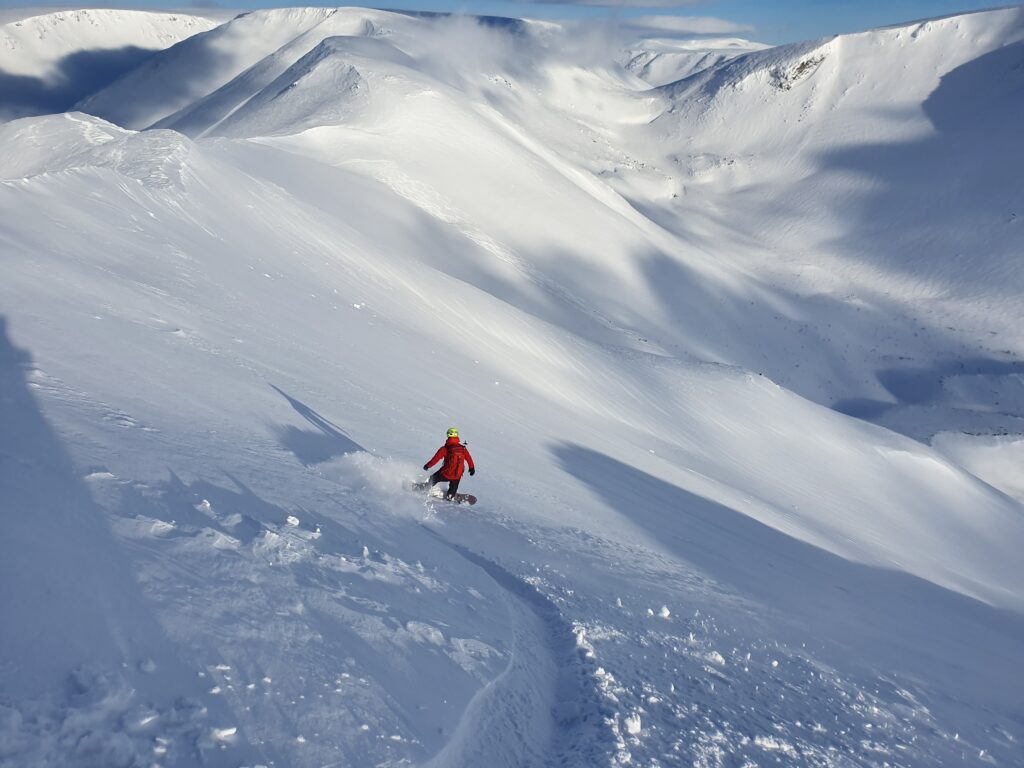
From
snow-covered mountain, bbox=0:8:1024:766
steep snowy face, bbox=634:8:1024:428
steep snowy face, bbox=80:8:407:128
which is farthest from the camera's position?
steep snowy face, bbox=80:8:407:128

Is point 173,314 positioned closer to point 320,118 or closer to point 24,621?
point 24,621

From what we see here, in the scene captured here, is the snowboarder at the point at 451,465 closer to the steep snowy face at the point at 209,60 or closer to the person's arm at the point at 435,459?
the person's arm at the point at 435,459

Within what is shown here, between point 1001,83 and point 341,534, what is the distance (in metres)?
65.2

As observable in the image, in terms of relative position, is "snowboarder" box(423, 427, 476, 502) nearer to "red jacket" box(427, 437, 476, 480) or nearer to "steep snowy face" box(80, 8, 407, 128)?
"red jacket" box(427, 437, 476, 480)

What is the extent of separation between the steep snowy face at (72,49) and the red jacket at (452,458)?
4465 inches

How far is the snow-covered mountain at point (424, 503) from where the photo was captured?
3.82 metres

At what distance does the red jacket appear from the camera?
289 inches

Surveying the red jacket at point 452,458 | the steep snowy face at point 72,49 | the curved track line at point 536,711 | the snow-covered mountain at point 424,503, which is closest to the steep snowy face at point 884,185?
the snow-covered mountain at point 424,503

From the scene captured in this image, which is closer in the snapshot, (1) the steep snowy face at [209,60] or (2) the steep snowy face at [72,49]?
(1) the steep snowy face at [209,60]

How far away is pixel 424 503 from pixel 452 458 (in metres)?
0.52

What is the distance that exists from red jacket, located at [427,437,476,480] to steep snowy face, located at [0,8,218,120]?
372ft

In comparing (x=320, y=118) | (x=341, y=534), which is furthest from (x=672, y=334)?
(x=341, y=534)

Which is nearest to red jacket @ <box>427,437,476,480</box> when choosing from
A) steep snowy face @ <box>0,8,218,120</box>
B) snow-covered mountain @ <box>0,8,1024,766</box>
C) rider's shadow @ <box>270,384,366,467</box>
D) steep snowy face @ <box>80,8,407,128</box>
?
snow-covered mountain @ <box>0,8,1024,766</box>

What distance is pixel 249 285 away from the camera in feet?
39.1
